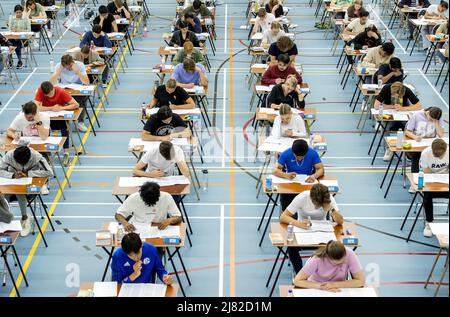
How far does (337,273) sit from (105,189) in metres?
5.96

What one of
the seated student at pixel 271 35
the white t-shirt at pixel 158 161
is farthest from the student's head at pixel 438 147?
the seated student at pixel 271 35

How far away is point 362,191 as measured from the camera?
14.4 m

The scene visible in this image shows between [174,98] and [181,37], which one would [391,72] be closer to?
[174,98]

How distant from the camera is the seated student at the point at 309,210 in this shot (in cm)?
1087

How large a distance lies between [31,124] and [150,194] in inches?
155

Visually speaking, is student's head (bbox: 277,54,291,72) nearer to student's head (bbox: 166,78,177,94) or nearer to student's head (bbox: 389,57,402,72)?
student's head (bbox: 389,57,402,72)

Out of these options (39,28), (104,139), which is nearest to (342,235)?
(104,139)

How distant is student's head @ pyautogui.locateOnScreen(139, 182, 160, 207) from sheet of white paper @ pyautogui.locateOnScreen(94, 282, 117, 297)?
1.65 meters

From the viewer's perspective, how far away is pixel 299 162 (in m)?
12.5

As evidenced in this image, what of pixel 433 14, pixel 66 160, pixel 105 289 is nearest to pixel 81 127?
pixel 66 160

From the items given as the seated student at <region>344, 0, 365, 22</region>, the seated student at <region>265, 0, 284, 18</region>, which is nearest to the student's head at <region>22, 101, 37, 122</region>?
the seated student at <region>265, 0, 284, 18</region>

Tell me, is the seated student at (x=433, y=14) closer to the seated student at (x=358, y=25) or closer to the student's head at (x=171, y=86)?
the seated student at (x=358, y=25)
